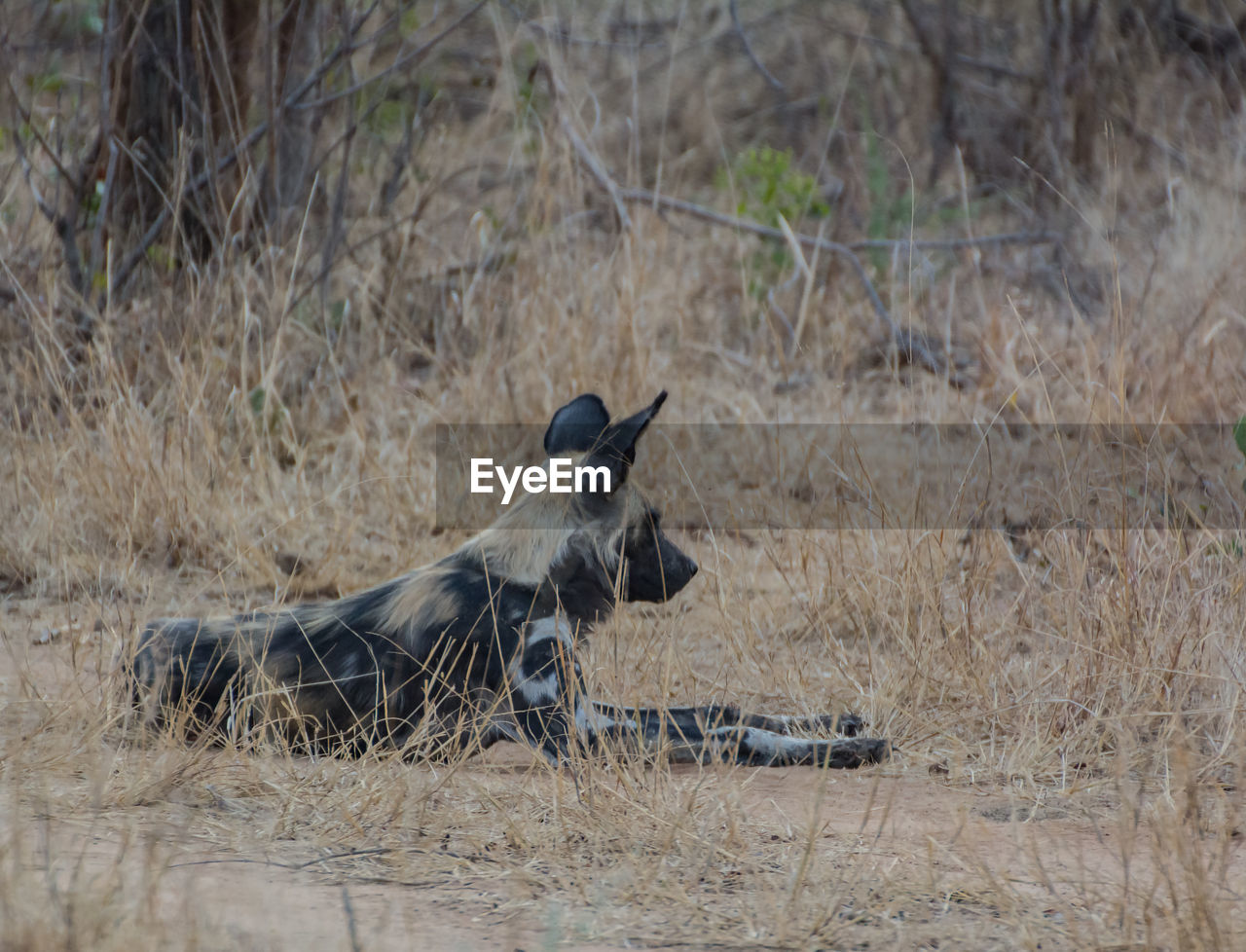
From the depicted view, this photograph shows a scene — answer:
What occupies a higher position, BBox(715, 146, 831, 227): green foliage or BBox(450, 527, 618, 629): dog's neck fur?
BBox(715, 146, 831, 227): green foliage

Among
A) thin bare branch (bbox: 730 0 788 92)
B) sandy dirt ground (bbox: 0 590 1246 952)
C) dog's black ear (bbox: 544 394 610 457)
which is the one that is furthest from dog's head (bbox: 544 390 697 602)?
thin bare branch (bbox: 730 0 788 92)

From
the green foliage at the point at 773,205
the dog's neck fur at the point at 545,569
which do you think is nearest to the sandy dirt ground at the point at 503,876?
the dog's neck fur at the point at 545,569

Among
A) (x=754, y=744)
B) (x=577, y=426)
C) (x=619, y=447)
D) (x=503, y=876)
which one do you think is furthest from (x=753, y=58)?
(x=503, y=876)

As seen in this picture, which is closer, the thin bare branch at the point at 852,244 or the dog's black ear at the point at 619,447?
the dog's black ear at the point at 619,447

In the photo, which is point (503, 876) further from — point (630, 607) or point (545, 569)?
point (630, 607)

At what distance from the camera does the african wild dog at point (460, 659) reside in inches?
135

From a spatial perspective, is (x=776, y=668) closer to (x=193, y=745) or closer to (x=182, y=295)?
(x=193, y=745)

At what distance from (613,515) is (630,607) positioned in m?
0.81

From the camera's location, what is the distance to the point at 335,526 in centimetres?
498

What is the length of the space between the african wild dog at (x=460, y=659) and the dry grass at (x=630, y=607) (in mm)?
118

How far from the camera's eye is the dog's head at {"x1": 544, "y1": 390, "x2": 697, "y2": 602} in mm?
3680

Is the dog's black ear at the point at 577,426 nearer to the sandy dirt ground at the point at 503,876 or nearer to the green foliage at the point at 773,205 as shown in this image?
the sandy dirt ground at the point at 503,876

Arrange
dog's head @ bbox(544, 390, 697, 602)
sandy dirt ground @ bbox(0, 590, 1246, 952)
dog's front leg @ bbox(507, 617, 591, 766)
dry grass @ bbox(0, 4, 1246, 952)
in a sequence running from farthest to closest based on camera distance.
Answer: dog's head @ bbox(544, 390, 697, 602) < dog's front leg @ bbox(507, 617, 591, 766) < dry grass @ bbox(0, 4, 1246, 952) < sandy dirt ground @ bbox(0, 590, 1246, 952)

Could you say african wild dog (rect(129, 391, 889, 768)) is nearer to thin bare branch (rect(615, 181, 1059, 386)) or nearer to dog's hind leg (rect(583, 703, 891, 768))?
dog's hind leg (rect(583, 703, 891, 768))
